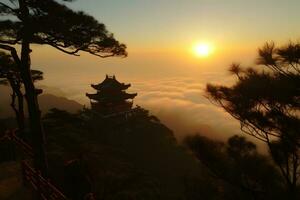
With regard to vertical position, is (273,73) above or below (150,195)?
above

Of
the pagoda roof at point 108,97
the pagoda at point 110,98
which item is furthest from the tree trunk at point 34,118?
the pagoda roof at point 108,97

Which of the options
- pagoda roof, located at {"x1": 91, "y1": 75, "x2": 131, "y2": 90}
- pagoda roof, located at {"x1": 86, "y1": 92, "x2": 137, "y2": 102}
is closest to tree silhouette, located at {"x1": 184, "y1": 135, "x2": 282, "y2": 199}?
pagoda roof, located at {"x1": 86, "y1": 92, "x2": 137, "y2": 102}

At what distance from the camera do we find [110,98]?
42.5 meters

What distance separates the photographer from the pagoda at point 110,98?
41.5 m

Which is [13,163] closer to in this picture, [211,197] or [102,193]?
[102,193]

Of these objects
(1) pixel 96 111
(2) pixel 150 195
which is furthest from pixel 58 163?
(1) pixel 96 111

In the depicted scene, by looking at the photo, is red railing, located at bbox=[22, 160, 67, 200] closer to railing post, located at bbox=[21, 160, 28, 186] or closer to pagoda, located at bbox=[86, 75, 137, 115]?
railing post, located at bbox=[21, 160, 28, 186]

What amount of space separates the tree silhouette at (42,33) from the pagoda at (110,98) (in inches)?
1198

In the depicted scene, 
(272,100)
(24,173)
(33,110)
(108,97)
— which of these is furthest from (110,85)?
(272,100)

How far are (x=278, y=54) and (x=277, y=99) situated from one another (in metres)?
1.09

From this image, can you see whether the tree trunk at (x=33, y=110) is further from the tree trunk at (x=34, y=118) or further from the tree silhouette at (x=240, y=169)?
the tree silhouette at (x=240, y=169)

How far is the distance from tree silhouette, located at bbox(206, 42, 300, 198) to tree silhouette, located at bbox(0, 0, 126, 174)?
3924 millimetres

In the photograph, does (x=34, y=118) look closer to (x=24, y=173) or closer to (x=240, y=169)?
(x=24, y=173)

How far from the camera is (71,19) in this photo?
9805 millimetres
